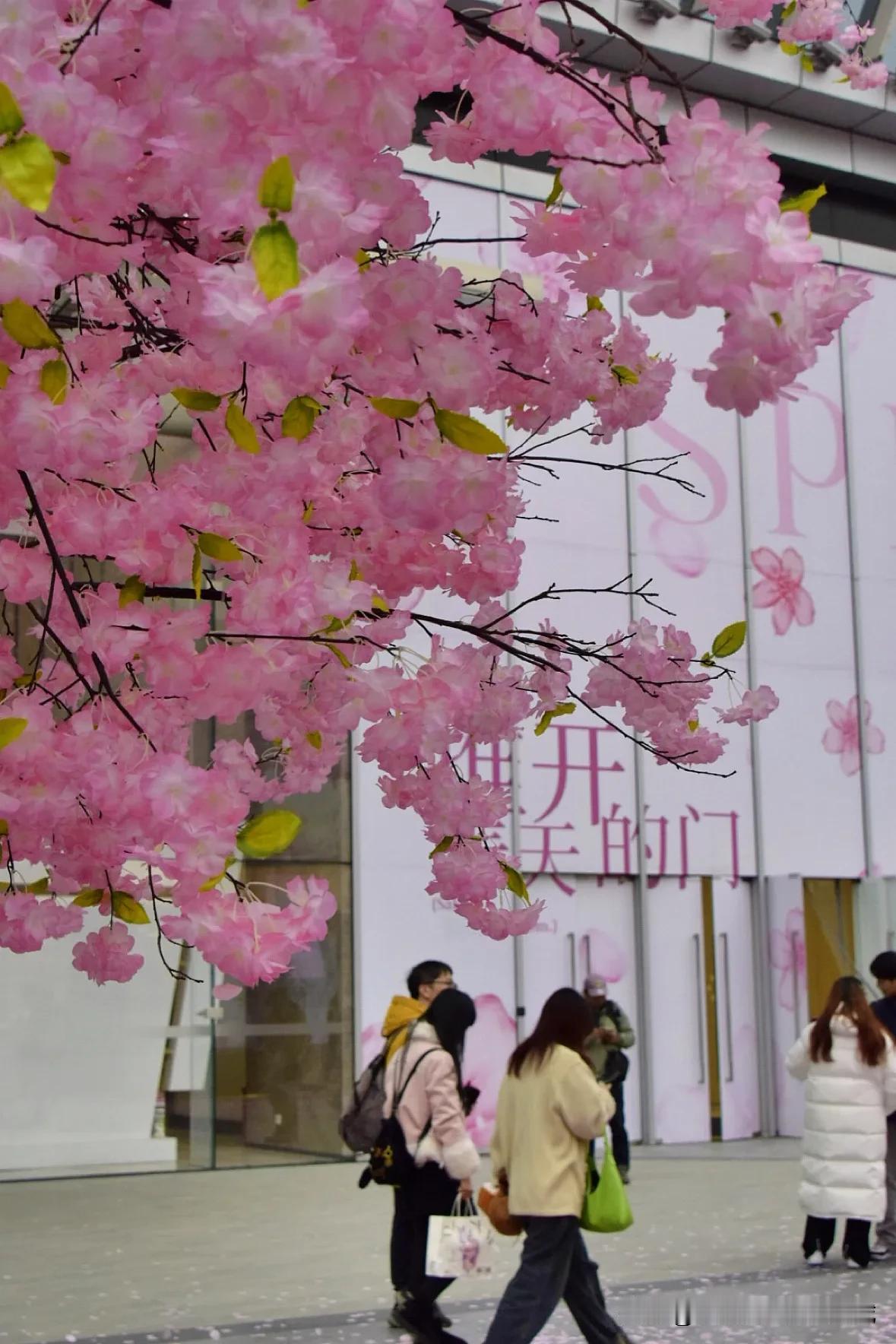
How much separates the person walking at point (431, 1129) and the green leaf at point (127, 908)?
11.9 ft

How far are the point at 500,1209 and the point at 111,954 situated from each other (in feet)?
9.94

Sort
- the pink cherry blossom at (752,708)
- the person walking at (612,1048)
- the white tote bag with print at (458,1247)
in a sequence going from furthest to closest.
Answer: the person walking at (612,1048) → the white tote bag with print at (458,1247) → the pink cherry blossom at (752,708)

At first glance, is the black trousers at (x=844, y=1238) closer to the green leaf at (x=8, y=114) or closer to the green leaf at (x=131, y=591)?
the green leaf at (x=131, y=591)

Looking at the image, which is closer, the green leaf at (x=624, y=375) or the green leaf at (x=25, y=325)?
the green leaf at (x=25, y=325)

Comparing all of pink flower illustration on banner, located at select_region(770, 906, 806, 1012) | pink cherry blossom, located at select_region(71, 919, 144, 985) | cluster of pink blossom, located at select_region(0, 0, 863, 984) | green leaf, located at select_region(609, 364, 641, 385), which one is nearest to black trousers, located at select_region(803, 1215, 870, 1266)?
cluster of pink blossom, located at select_region(0, 0, 863, 984)

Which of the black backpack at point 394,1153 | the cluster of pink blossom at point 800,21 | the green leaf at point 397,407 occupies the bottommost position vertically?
the black backpack at point 394,1153

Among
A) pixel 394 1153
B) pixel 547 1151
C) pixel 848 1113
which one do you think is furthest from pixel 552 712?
A: pixel 848 1113

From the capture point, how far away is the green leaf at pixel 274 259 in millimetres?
1499

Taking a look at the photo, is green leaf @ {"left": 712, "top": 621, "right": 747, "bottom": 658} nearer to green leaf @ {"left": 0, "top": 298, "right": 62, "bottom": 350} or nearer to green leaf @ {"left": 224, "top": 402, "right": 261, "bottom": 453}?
green leaf @ {"left": 224, "top": 402, "right": 261, "bottom": 453}

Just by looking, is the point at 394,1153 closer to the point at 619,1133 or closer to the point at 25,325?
the point at 25,325

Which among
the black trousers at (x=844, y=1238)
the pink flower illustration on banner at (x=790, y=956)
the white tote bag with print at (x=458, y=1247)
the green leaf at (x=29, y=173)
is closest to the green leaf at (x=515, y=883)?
the green leaf at (x=29, y=173)

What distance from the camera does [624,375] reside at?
319cm

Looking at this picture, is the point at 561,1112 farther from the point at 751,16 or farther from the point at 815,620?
the point at 815,620

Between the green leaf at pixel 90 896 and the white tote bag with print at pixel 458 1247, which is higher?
the green leaf at pixel 90 896
